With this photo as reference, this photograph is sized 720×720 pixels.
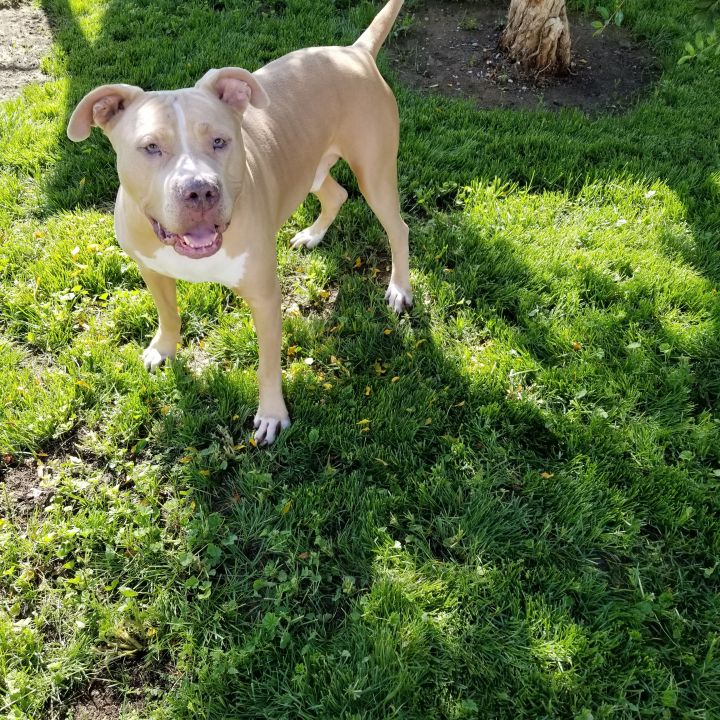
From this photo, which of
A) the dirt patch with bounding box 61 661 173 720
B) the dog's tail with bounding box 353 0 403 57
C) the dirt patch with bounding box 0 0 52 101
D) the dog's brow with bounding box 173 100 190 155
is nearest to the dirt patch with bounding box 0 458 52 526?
the dirt patch with bounding box 61 661 173 720

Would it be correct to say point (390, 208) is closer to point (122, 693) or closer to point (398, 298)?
point (398, 298)

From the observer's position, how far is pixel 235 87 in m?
2.51

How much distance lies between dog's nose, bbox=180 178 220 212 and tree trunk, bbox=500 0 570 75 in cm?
456

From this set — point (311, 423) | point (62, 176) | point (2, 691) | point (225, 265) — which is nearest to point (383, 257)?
point (311, 423)

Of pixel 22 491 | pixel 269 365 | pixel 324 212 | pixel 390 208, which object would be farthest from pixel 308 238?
pixel 22 491

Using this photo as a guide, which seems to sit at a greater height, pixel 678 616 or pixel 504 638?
pixel 678 616

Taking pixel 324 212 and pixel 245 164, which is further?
pixel 324 212

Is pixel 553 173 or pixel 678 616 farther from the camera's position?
pixel 553 173

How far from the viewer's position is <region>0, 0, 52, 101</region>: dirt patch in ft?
17.5

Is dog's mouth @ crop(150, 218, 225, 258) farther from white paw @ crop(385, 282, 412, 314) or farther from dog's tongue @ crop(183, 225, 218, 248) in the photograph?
white paw @ crop(385, 282, 412, 314)

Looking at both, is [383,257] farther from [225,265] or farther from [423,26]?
[423,26]

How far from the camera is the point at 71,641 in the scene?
7.85 ft

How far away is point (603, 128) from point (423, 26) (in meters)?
2.26

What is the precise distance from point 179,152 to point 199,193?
0.21 m
